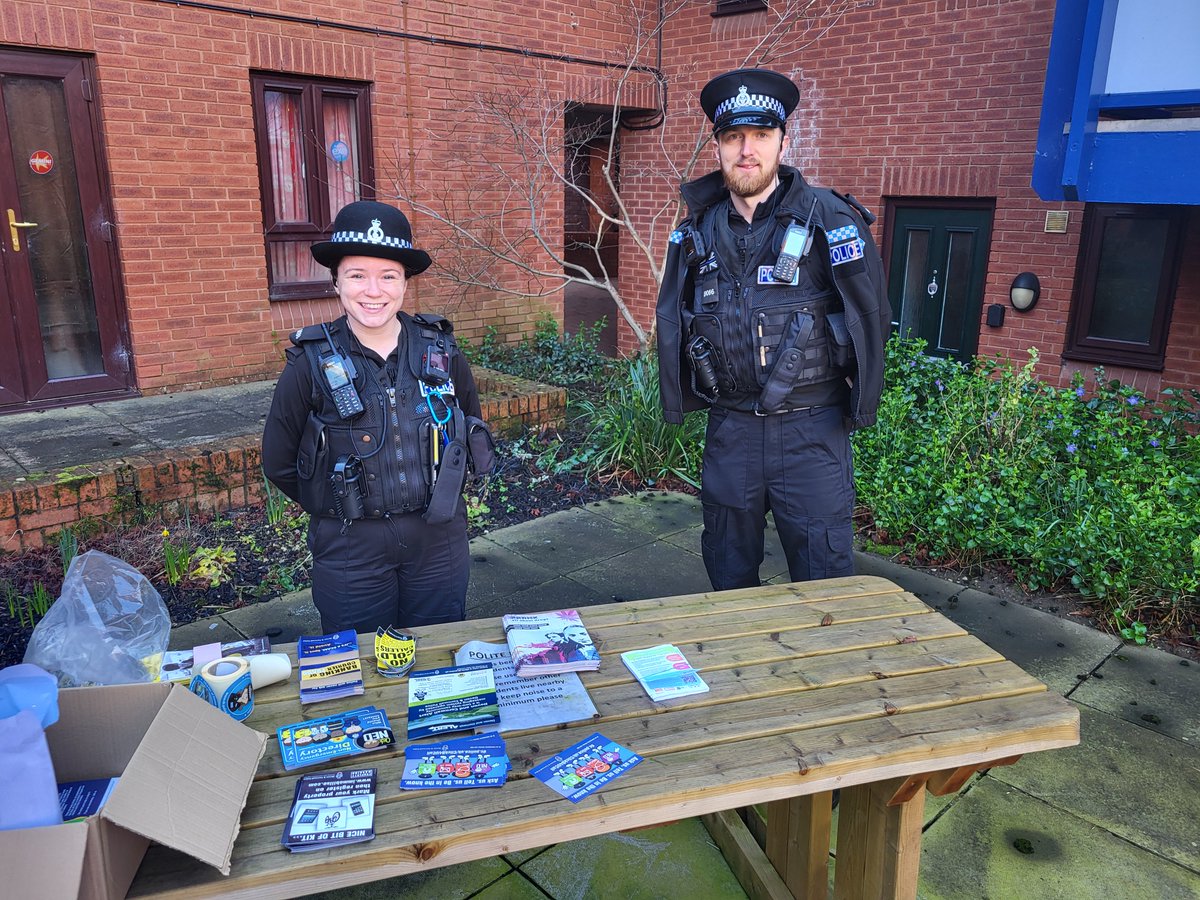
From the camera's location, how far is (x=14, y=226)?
5.86 metres

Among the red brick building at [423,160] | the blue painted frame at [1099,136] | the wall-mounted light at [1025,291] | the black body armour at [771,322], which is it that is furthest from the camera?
the wall-mounted light at [1025,291]

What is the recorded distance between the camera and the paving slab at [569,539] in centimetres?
475

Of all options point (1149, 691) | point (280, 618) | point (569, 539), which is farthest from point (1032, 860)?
point (280, 618)

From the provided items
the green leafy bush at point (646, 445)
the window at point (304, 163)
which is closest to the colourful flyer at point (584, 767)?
the green leafy bush at point (646, 445)

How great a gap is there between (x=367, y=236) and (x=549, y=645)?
1.18 metres

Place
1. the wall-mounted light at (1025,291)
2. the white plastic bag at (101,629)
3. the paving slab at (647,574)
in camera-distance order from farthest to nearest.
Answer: the wall-mounted light at (1025,291) < the paving slab at (647,574) < the white plastic bag at (101,629)

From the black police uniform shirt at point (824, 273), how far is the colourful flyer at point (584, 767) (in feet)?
4.93

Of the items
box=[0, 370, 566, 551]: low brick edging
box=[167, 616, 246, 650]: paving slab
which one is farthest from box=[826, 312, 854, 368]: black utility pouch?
box=[0, 370, 566, 551]: low brick edging

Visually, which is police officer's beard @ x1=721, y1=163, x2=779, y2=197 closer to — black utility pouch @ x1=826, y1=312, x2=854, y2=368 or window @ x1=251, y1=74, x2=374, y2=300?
black utility pouch @ x1=826, y1=312, x2=854, y2=368

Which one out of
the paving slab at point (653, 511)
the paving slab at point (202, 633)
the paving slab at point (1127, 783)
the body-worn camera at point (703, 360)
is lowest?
the paving slab at point (1127, 783)

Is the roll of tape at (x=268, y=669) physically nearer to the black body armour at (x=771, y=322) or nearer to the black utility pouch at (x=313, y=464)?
the black utility pouch at (x=313, y=464)

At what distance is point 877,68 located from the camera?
7.52 meters

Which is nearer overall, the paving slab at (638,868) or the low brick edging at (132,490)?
the paving slab at (638,868)

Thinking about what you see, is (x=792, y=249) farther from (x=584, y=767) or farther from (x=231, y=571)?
(x=231, y=571)
